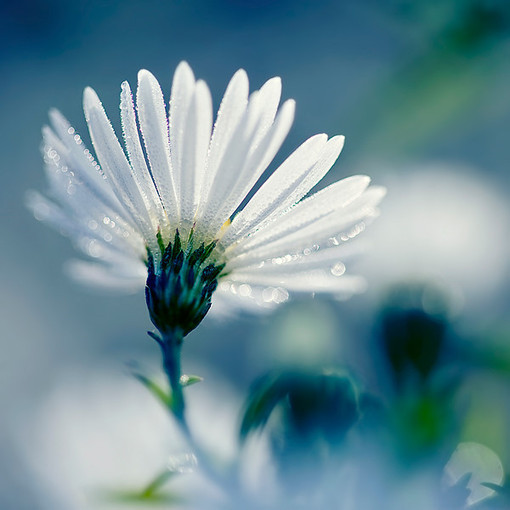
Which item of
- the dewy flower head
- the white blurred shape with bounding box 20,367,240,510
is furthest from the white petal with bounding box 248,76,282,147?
the white blurred shape with bounding box 20,367,240,510

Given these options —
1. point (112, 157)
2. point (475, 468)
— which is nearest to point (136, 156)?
point (112, 157)

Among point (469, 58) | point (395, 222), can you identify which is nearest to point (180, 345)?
point (395, 222)

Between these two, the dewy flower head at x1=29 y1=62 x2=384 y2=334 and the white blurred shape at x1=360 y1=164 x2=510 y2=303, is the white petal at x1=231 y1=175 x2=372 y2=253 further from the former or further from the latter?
the white blurred shape at x1=360 y1=164 x2=510 y2=303

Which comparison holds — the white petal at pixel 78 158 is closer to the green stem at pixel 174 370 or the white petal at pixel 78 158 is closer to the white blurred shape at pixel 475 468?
the green stem at pixel 174 370

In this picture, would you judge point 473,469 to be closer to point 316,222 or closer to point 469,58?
point 316,222

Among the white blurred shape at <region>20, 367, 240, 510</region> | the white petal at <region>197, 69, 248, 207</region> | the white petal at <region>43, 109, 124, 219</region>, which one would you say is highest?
the white petal at <region>197, 69, 248, 207</region>

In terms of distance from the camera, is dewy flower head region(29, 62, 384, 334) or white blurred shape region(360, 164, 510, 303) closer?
dewy flower head region(29, 62, 384, 334)

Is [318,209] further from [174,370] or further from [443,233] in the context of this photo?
[443,233]
